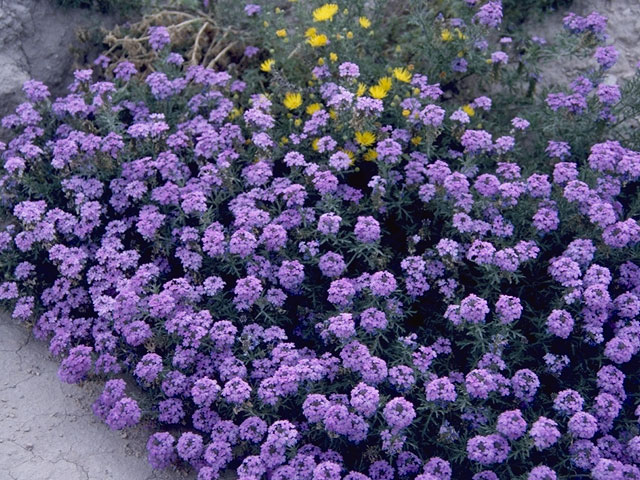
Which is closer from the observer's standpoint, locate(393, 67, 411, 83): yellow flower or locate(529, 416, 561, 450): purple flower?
locate(529, 416, 561, 450): purple flower

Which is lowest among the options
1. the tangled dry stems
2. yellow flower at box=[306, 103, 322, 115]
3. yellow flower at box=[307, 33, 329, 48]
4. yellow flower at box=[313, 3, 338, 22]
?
the tangled dry stems

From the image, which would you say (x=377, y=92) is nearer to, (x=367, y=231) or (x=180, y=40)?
(x=367, y=231)

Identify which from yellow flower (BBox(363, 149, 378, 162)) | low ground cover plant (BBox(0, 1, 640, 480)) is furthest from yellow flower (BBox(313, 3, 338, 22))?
yellow flower (BBox(363, 149, 378, 162))

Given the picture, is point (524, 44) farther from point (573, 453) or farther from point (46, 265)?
point (46, 265)

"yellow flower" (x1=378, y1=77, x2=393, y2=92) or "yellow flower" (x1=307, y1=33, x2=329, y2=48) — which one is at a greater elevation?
"yellow flower" (x1=307, y1=33, x2=329, y2=48)

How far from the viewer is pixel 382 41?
7.17 meters

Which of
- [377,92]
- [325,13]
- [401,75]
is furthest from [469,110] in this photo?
[325,13]

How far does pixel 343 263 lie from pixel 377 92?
1.70 meters

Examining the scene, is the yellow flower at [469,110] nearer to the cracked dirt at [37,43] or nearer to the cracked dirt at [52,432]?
the cracked dirt at [52,432]

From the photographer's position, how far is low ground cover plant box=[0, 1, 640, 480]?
188 inches

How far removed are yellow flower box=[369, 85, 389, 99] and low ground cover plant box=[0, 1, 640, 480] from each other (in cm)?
2

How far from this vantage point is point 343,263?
5.18 metres

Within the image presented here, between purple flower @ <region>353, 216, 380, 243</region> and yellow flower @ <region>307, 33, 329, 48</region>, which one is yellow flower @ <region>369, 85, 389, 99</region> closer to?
yellow flower @ <region>307, 33, 329, 48</region>

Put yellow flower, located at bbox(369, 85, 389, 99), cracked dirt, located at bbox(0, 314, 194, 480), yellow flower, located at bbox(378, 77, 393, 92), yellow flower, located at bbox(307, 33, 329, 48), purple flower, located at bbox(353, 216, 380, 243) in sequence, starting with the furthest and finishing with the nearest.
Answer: yellow flower, located at bbox(307, 33, 329, 48)
yellow flower, located at bbox(378, 77, 393, 92)
yellow flower, located at bbox(369, 85, 389, 99)
purple flower, located at bbox(353, 216, 380, 243)
cracked dirt, located at bbox(0, 314, 194, 480)
